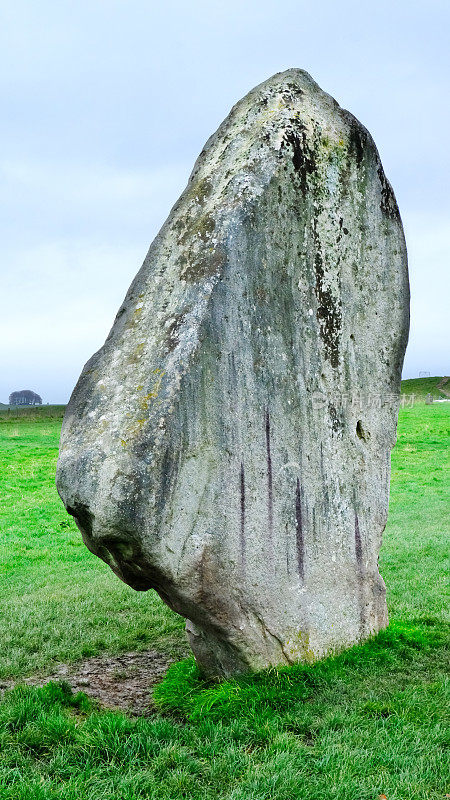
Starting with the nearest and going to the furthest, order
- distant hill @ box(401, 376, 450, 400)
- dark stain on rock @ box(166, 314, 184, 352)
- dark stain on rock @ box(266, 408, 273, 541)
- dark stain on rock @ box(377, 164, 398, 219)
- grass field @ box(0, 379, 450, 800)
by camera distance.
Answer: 1. grass field @ box(0, 379, 450, 800)
2. dark stain on rock @ box(166, 314, 184, 352)
3. dark stain on rock @ box(266, 408, 273, 541)
4. dark stain on rock @ box(377, 164, 398, 219)
5. distant hill @ box(401, 376, 450, 400)

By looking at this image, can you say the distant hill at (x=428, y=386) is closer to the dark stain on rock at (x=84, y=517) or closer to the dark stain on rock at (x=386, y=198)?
the dark stain on rock at (x=386, y=198)

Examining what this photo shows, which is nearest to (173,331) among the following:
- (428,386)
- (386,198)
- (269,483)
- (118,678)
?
(269,483)

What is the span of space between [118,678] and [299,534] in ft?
8.10

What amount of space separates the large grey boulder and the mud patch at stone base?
738 mm

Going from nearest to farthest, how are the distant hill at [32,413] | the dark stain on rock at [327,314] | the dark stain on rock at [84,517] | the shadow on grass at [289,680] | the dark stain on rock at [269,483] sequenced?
1. the dark stain on rock at [84,517]
2. the shadow on grass at [289,680]
3. the dark stain on rock at [269,483]
4. the dark stain on rock at [327,314]
5. the distant hill at [32,413]

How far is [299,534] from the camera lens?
6.76m

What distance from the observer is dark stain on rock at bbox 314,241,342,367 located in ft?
23.2

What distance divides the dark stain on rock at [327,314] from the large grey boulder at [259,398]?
2cm

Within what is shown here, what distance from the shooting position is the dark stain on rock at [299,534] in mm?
6738

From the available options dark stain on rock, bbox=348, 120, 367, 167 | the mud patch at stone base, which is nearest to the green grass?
the mud patch at stone base

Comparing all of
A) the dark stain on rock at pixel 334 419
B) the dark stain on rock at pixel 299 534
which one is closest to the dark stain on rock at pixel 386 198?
the dark stain on rock at pixel 334 419

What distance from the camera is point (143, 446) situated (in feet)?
19.1

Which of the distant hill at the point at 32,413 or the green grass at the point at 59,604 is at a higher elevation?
the distant hill at the point at 32,413

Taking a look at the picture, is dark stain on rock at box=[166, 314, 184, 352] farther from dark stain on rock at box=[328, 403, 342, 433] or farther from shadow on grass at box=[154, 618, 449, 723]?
shadow on grass at box=[154, 618, 449, 723]
